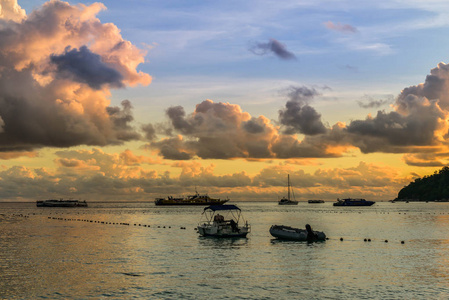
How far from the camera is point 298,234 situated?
92188 mm

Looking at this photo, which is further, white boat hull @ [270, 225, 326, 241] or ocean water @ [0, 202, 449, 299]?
white boat hull @ [270, 225, 326, 241]

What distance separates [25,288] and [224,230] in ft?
169

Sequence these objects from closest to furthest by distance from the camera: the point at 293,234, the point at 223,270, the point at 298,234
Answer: the point at 223,270 → the point at 298,234 → the point at 293,234

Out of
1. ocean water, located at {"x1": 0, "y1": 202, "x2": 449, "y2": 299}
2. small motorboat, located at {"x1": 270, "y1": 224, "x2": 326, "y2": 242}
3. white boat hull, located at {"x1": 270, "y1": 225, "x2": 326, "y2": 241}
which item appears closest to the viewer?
ocean water, located at {"x1": 0, "y1": 202, "x2": 449, "y2": 299}

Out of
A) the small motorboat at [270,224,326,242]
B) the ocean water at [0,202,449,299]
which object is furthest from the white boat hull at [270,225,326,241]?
the ocean water at [0,202,449,299]

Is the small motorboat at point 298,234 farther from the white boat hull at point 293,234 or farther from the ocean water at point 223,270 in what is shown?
the ocean water at point 223,270

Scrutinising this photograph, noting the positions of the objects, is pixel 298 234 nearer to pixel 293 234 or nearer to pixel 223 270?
pixel 293 234

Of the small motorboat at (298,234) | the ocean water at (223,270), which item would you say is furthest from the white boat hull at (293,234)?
the ocean water at (223,270)

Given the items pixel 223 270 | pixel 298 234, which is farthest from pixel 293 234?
pixel 223 270

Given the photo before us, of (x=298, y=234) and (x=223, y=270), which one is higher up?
(x=298, y=234)

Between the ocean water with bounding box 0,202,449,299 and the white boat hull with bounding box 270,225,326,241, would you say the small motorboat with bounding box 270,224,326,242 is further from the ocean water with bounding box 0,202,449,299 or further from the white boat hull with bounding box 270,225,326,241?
the ocean water with bounding box 0,202,449,299

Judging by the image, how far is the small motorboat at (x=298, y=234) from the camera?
297 ft

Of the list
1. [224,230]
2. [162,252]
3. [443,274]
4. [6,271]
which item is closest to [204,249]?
[162,252]

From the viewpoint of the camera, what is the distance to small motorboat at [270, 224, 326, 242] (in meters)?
90.6
